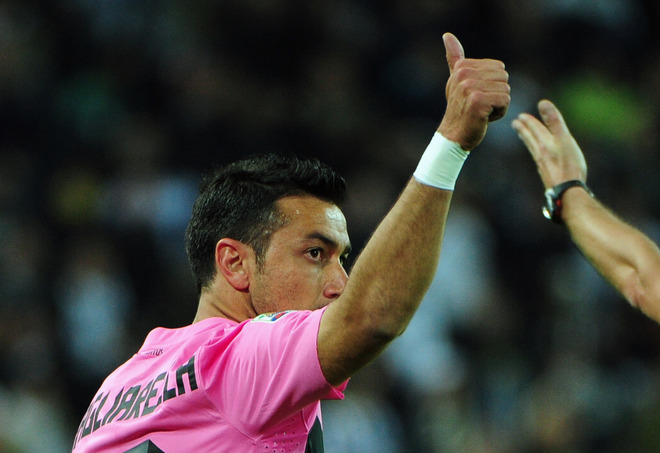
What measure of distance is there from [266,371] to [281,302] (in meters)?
0.52

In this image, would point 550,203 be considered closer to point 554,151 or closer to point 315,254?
point 554,151

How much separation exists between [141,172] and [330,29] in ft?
8.95

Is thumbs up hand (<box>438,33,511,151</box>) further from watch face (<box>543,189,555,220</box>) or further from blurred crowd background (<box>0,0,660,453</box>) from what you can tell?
blurred crowd background (<box>0,0,660,453</box>)

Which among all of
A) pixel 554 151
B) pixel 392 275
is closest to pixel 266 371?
pixel 392 275

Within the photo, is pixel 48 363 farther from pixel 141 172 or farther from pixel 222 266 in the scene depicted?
pixel 222 266

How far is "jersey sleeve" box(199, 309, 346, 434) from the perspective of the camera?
261 centimetres

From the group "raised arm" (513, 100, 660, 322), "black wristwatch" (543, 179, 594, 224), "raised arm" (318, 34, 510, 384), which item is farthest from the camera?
"black wristwatch" (543, 179, 594, 224)

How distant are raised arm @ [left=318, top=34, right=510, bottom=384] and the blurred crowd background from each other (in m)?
4.73

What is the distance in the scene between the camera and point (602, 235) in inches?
134

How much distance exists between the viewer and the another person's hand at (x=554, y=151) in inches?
140

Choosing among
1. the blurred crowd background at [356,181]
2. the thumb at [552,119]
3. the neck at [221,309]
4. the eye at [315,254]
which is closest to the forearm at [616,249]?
the thumb at [552,119]

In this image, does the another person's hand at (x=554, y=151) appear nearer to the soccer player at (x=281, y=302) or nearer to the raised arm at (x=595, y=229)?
the raised arm at (x=595, y=229)

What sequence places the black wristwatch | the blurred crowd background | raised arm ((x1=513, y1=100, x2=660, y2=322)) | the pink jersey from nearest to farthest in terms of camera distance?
1. the pink jersey
2. raised arm ((x1=513, y1=100, x2=660, y2=322))
3. the black wristwatch
4. the blurred crowd background

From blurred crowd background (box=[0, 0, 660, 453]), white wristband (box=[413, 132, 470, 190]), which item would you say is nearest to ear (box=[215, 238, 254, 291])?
white wristband (box=[413, 132, 470, 190])
